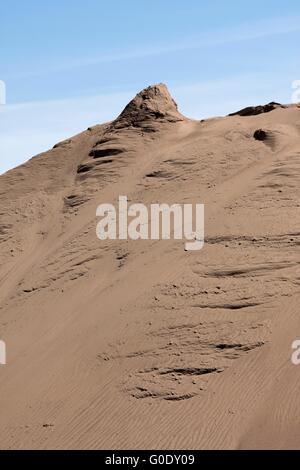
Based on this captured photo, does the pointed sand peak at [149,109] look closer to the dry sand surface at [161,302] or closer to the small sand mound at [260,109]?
the dry sand surface at [161,302]

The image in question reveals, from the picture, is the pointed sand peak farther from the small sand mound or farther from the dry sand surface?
the small sand mound

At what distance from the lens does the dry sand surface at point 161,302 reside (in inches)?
403

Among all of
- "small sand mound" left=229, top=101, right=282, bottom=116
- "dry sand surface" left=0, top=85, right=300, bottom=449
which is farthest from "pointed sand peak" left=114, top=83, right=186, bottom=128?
"small sand mound" left=229, top=101, right=282, bottom=116

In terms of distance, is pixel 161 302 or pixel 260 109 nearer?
pixel 161 302

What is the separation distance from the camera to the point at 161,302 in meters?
11.9

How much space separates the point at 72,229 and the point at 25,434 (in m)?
5.36

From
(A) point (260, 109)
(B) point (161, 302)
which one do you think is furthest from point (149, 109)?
(B) point (161, 302)

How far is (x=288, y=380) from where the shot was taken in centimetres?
1020

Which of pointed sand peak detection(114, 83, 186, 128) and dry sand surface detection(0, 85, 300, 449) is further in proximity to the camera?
pointed sand peak detection(114, 83, 186, 128)

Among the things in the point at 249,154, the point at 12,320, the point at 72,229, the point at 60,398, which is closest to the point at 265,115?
the point at 249,154

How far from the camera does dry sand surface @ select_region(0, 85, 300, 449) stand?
10234 millimetres

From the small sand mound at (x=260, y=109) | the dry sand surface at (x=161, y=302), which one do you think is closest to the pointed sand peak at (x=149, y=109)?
the dry sand surface at (x=161, y=302)

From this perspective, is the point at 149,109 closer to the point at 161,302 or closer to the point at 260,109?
the point at 260,109
